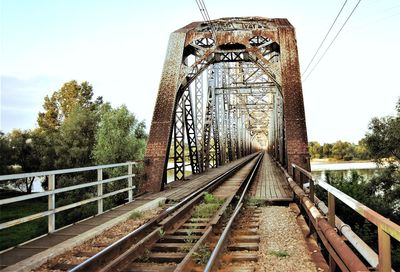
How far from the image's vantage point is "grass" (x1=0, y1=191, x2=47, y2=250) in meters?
23.6

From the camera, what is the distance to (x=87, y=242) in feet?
18.2

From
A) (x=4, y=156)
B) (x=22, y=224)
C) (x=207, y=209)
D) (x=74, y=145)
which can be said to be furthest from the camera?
(x=4, y=156)

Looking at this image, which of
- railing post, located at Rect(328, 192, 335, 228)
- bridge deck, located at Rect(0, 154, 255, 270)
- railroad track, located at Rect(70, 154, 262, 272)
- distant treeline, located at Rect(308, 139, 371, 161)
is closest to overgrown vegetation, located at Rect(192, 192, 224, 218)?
railroad track, located at Rect(70, 154, 262, 272)

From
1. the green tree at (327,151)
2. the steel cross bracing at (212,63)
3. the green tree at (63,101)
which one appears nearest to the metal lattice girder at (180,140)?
the steel cross bracing at (212,63)

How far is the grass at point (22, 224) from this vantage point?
23.6 metres

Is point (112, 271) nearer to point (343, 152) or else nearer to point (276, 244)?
point (276, 244)

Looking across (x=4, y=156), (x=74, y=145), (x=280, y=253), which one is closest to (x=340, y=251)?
(x=280, y=253)

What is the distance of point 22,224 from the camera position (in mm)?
28922

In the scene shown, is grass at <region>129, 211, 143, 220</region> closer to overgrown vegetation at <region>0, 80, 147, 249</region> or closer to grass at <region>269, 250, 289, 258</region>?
grass at <region>269, 250, 289, 258</region>

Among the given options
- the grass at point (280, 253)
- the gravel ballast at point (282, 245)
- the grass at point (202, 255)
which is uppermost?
the grass at point (202, 255)

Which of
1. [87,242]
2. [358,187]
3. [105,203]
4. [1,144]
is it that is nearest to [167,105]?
[87,242]

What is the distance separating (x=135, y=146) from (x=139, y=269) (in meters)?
25.9

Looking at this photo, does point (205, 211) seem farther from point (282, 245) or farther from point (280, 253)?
point (280, 253)

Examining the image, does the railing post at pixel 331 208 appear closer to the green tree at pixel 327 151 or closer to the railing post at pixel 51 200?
the railing post at pixel 51 200
